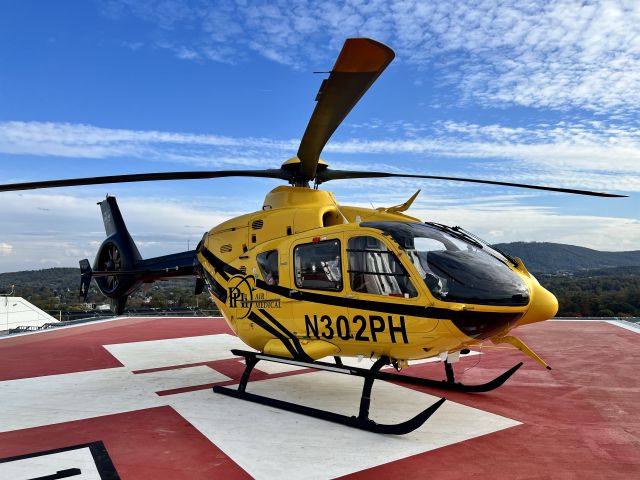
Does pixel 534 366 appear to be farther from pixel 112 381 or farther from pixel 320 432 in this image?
pixel 112 381

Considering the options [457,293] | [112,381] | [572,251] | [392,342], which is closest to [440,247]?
[457,293]

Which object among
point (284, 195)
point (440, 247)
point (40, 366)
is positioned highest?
point (284, 195)

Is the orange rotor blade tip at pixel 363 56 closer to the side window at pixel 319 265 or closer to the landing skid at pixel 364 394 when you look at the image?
the side window at pixel 319 265

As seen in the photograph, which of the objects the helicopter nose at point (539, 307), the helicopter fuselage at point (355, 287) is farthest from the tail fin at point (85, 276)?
the helicopter nose at point (539, 307)

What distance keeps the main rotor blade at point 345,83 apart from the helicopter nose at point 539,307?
3.11m

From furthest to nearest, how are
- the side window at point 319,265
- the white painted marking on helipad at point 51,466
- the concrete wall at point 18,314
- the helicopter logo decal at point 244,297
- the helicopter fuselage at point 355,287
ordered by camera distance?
the concrete wall at point 18,314, the helicopter logo decal at point 244,297, the side window at point 319,265, the helicopter fuselage at point 355,287, the white painted marking on helipad at point 51,466

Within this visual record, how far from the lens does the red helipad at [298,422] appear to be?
481cm

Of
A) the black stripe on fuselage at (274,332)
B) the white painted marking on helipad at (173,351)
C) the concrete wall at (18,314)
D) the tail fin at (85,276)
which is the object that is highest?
the tail fin at (85,276)

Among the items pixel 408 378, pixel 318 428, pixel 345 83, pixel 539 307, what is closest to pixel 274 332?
pixel 318 428

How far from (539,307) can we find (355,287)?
2.19 metres

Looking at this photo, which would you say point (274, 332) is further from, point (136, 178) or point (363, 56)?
point (363, 56)

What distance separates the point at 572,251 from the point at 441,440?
3778 inches

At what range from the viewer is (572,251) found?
88.9 metres

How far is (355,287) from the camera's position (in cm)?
586
